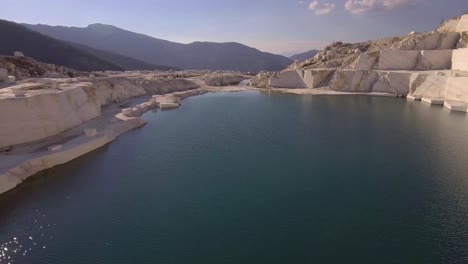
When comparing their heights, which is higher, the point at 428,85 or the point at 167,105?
the point at 428,85

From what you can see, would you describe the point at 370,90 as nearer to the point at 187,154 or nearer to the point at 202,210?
the point at 187,154

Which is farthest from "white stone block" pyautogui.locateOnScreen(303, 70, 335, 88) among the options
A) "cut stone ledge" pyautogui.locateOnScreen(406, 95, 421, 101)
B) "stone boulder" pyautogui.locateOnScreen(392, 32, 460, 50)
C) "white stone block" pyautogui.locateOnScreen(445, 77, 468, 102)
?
"white stone block" pyautogui.locateOnScreen(445, 77, 468, 102)

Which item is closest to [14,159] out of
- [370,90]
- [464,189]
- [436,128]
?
[464,189]

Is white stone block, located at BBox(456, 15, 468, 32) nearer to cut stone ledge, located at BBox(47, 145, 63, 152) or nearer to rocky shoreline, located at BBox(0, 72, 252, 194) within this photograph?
rocky shoreline, located at BBox(0, 72, 252, 194)

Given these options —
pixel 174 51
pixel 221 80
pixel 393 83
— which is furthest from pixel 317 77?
pixel 174 51

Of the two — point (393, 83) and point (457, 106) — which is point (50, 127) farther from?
point (393, 83)

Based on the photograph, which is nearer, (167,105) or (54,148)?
(54,148)

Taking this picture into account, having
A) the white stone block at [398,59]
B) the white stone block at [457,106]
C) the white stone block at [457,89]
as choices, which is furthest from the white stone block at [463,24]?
the white stone block at [457,106]

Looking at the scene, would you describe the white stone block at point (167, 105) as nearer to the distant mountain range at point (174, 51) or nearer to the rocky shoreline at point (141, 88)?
the rocky shoreline at point (141, 88)
